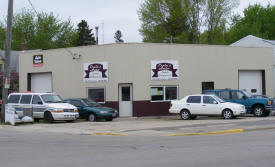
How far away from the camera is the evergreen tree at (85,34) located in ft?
265

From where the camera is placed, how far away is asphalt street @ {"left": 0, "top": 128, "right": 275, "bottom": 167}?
9.60m

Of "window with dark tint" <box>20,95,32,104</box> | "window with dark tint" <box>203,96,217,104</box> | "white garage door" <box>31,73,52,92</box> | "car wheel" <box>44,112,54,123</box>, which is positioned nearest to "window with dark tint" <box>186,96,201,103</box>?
"window with dark tint" <box>203,96,217,104</box>

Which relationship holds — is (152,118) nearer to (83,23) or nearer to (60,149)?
(60,149)

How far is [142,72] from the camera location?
28.3m

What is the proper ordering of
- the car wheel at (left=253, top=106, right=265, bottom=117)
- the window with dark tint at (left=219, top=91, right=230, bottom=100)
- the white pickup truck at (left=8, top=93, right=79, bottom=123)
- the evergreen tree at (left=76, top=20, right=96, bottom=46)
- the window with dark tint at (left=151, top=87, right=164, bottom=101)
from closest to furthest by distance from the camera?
the white pickup truck at (left=8, top=93, right=79, bottom=123), the car wheel at (left=253, top=106, right=265, bottom=117), the window with dark tint at (left=219, top=91, right=230, bottom=100), the window with dark tint at (left=151, top=87, right=164, bottom=101), the evergreen tree at (left=76, top=20, right=96, bottom=46)

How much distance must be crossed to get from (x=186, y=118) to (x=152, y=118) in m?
3.04

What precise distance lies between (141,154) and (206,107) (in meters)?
13.9

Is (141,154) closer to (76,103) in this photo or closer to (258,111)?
(76,103)

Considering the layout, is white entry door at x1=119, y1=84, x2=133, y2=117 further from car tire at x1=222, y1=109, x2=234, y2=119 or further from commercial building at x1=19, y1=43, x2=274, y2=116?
car tire at x1=222, y1=109, x2=234, y2=119

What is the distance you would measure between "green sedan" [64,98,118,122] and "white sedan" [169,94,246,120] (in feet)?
12.5

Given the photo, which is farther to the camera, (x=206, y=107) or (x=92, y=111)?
(x=92, y=111)

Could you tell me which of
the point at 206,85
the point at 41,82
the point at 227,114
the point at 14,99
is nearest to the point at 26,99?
the point at 14,99

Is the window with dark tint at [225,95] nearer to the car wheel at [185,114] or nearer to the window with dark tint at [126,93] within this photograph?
the car wheel at [185,114]

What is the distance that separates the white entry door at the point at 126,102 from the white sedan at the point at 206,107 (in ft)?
12.2
